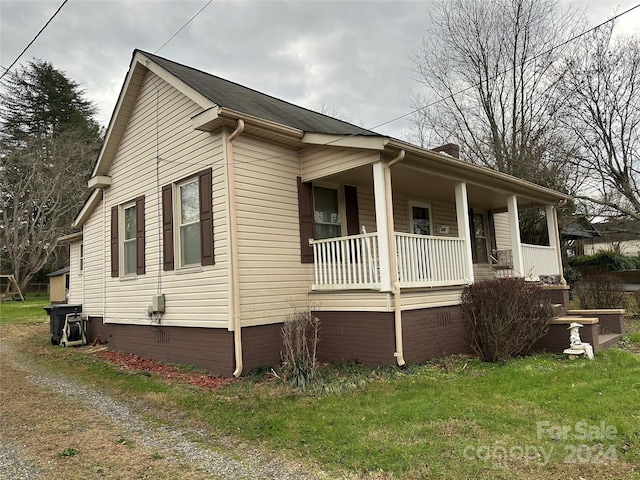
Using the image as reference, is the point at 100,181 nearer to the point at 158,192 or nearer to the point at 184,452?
the point at 158,192

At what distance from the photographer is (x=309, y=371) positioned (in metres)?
6.50

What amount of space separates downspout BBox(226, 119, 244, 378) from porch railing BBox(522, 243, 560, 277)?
21.6 ft

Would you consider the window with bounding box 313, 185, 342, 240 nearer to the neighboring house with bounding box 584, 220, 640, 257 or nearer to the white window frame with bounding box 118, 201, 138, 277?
the white window frame with bounding box 118, 201, 138, 277

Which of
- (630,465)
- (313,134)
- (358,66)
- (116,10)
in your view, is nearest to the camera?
(630,465)

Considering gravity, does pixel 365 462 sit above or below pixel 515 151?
below

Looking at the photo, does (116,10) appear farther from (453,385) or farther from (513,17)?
(513,17)

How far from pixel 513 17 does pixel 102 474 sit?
22.7m

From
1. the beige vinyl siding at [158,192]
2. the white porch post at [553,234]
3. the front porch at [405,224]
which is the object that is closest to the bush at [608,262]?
the white porch post at [553,234]

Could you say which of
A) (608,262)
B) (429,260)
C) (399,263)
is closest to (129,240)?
(399,263)

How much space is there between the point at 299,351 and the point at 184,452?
2755 mm

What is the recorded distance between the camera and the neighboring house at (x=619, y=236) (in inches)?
834

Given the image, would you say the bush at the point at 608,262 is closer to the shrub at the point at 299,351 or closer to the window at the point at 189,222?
the shrub at the point at 299,351

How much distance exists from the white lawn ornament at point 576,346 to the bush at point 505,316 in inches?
14.8

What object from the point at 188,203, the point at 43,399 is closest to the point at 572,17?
the point at 188,203
